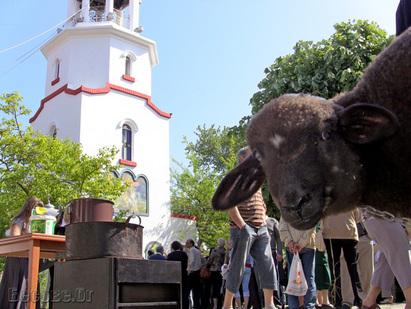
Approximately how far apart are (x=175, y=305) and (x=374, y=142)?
2787 millimetres

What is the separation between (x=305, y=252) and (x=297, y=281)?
606mm

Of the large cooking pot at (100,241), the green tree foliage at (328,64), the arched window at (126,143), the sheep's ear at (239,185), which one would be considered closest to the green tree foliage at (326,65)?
the green tree foliage at (328,64)

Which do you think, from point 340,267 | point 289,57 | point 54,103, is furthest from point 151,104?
point 340,267

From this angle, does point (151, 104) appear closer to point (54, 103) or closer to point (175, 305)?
point (54, 103)

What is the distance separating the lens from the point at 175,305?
13.0ft

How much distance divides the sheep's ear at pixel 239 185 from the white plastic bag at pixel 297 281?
316cm

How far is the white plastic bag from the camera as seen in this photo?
16.9ft

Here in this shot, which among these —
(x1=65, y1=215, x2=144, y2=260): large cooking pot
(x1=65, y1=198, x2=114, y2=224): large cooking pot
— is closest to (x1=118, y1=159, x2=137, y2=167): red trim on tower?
(x1=65, y1=198, x2=114, y2=224): large cooking pot

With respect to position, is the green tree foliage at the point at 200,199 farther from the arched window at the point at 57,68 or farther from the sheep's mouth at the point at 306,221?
the sheep's mouth at the point at 306,221

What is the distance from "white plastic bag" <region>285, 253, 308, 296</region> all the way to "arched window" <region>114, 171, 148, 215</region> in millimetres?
18037

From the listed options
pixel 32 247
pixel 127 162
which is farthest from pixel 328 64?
pixel 127 162

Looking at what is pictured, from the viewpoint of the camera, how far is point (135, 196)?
2328 centimetres

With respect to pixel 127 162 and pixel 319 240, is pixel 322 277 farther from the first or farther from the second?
pixel 127 162

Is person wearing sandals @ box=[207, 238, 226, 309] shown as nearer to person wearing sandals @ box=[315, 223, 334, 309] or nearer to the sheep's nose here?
person wearing sandals @ box=[315, 223, 334, 309]
